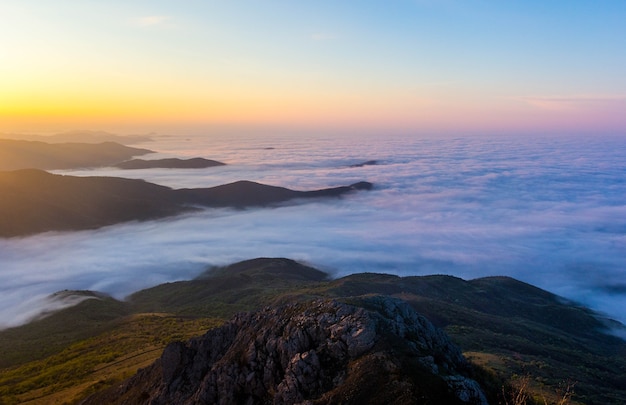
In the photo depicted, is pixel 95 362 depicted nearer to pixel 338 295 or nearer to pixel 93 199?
pixel 338 295

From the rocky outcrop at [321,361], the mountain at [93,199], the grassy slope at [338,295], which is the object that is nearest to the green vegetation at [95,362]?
the grassy slope at [338,295]

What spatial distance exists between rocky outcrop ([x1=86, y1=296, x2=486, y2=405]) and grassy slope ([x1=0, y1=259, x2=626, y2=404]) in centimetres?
1112

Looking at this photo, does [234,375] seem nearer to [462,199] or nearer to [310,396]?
[310,396]

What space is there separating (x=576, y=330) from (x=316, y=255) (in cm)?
5105

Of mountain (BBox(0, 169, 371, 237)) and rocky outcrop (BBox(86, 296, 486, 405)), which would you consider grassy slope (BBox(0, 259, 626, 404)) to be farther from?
mountain (BBox(0, 169, 371, 237))

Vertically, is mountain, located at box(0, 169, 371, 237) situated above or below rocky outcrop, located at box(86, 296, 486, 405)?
below

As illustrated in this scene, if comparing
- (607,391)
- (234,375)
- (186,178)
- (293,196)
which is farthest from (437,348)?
(186,178)

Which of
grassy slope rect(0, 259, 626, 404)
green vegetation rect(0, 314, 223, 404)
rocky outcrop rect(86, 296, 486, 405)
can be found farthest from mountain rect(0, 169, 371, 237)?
rocky outcrop rect(86, 296, 486, 405)

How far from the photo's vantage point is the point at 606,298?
253 feet

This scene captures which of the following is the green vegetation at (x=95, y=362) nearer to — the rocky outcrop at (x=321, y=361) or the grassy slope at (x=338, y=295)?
the grassy slope at (x=338, y=295)

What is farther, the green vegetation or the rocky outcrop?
the green vegetation

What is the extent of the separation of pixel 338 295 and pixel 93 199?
106625 millimetres

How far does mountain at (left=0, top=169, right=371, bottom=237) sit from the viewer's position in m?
113

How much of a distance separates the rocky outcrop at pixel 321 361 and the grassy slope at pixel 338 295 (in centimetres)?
1112
